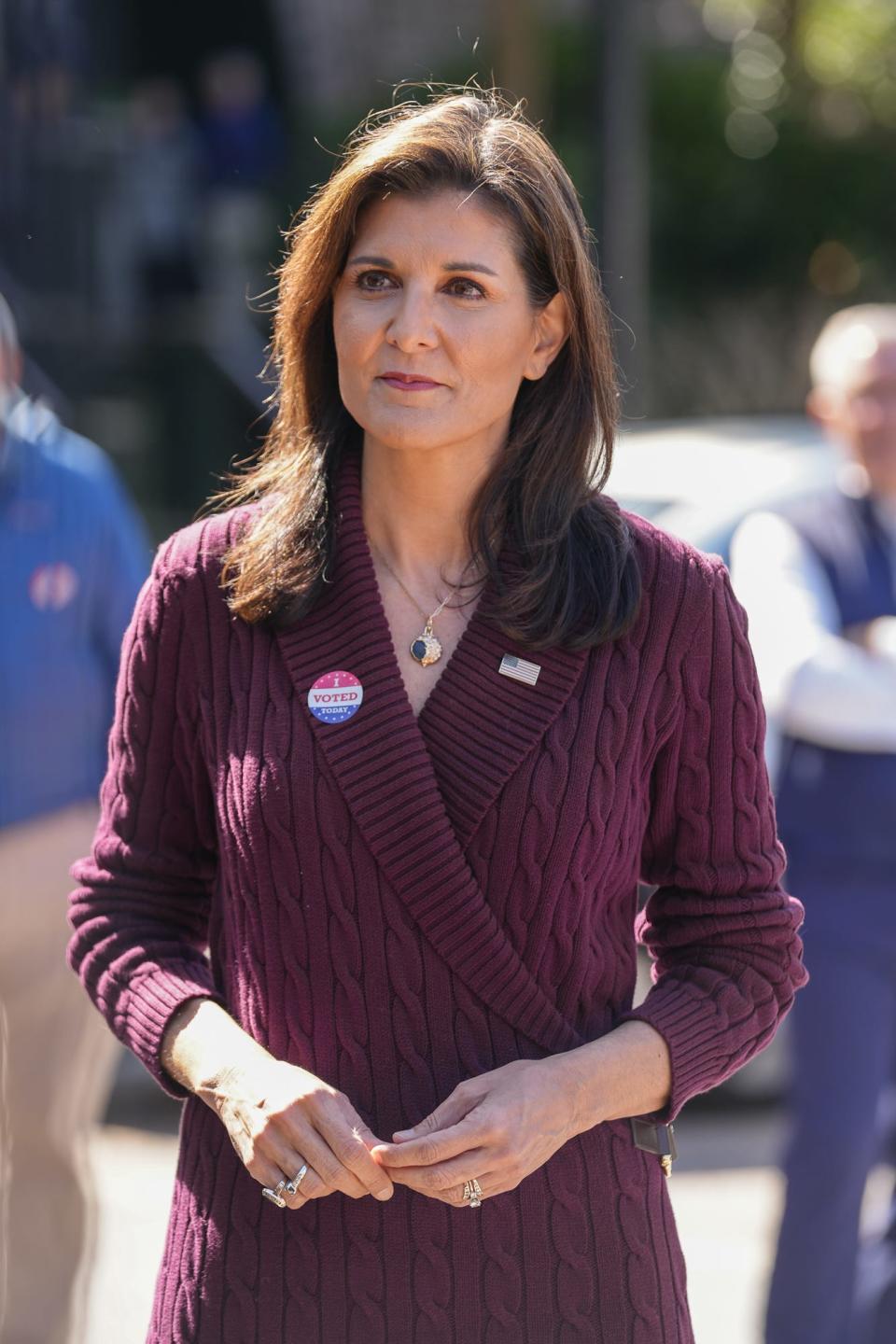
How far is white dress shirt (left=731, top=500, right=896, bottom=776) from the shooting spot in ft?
12.0

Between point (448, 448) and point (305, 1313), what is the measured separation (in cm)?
95

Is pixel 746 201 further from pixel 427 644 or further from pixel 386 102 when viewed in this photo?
pixel 427 644

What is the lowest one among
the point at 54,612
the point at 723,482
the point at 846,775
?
the point at 846,775

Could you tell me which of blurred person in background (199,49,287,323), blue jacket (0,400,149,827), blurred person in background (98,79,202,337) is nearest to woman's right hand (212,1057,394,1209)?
blue jacket (0,400,149,827)

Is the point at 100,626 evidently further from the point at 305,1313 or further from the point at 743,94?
the point at 743,94

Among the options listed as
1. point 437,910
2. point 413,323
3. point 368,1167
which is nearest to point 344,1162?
point 368,1167

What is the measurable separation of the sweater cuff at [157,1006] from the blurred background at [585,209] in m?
1.14

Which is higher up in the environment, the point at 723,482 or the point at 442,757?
the point at 723,482

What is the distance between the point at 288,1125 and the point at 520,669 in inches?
21.1

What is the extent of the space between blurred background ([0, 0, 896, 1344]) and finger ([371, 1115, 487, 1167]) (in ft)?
4.59

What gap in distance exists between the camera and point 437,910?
1.98 meters

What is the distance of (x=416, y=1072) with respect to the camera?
2.00m

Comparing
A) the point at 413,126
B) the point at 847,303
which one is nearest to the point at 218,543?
the point at 413,126

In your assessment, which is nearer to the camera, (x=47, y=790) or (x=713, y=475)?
(x=47, y=790)
